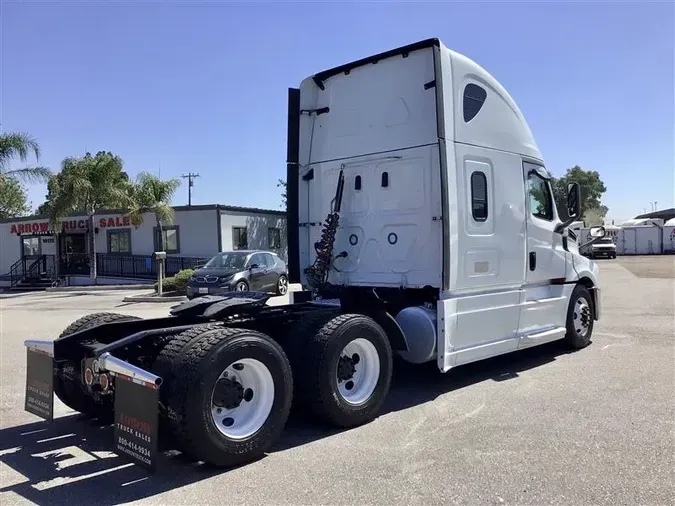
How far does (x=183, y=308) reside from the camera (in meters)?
5.39

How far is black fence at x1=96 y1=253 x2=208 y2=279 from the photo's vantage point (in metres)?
28.2

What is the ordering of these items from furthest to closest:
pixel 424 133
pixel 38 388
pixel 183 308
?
pixel 424 133, pixel 183 308, pixel 38 388

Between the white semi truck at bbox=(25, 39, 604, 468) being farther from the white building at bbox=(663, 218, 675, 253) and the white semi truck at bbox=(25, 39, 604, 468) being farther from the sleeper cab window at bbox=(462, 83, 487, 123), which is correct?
the white building at bbox=(663, 218, 675, 253)

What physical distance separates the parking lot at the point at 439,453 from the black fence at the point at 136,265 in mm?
21023

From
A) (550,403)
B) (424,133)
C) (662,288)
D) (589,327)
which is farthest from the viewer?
(662,288)

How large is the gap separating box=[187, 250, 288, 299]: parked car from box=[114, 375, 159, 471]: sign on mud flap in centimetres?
1250

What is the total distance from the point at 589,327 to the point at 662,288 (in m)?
12.0

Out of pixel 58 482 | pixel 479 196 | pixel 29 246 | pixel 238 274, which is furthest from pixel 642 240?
pixel 58 482

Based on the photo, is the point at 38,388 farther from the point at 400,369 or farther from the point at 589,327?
the point at 589,327

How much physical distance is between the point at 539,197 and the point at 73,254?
97.0ft

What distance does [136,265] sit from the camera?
1162 inches

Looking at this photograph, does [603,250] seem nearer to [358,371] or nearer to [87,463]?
[358,371]

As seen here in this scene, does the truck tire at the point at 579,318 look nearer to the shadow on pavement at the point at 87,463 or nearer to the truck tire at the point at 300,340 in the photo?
the shadow on pavement at the point at 87,463

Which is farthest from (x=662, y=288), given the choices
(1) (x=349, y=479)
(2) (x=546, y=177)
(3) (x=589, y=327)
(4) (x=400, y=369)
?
(1) (x=349, y=479)
